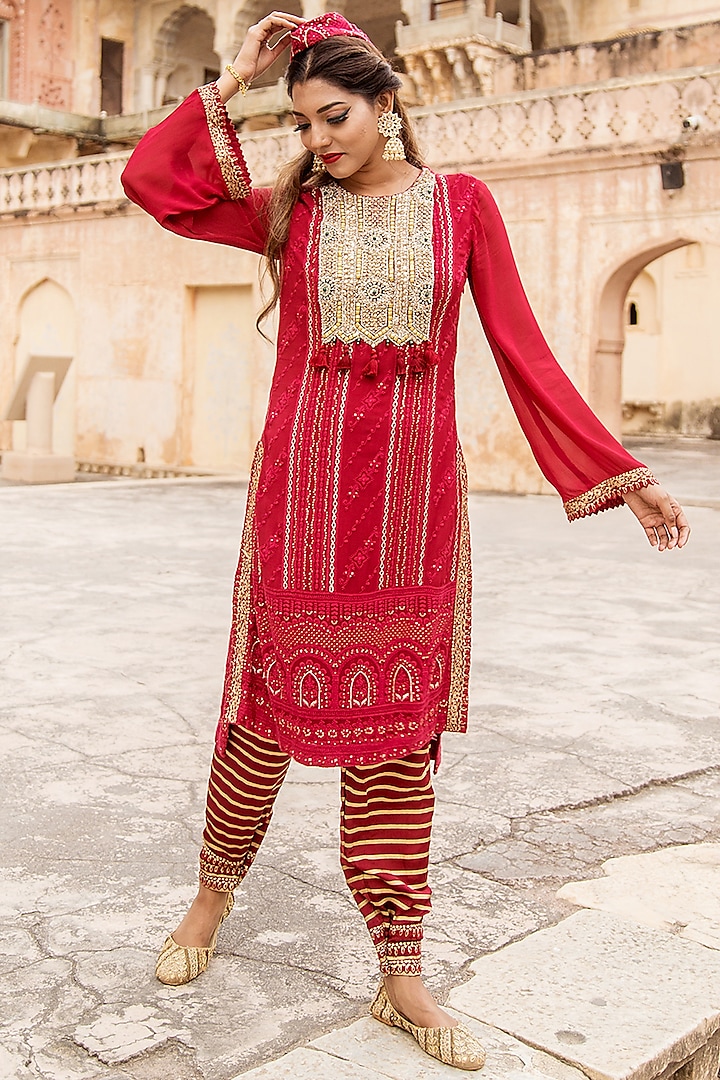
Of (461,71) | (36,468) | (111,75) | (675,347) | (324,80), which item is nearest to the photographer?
(324,80)

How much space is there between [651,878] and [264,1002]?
0.83 meters

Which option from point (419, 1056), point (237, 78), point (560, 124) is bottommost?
point (419, 1056)

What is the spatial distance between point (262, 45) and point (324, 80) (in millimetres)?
174

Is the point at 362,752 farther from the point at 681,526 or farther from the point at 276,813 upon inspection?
the point at 276,813

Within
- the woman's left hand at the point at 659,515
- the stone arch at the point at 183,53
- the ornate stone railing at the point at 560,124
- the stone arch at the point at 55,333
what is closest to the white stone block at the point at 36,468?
the stone arch at the point at 55,333

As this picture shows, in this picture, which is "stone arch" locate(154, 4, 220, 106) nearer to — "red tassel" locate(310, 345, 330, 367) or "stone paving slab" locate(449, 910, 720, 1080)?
"red tassel" locate(310, 345, 330, 367)

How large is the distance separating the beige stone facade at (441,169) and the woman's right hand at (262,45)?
7.91 m

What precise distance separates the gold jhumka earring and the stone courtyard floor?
119 centimetres

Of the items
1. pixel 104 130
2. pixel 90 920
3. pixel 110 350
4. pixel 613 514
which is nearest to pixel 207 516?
pixel 613 514

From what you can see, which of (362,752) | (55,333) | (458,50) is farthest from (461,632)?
(458,50)

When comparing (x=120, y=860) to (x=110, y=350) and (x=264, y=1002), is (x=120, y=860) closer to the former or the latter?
(x=264, y=1002)

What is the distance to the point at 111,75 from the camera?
70.2 ft

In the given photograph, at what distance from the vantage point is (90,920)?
212 centimetres

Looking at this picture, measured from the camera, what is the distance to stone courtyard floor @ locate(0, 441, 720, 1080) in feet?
5.95
